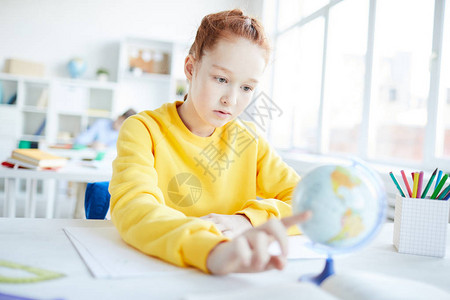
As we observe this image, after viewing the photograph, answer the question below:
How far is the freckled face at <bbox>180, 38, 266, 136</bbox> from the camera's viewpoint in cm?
101

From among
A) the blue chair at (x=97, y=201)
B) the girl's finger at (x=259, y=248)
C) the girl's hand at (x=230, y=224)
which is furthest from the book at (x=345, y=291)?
the blue chair at (x=97, y=201)

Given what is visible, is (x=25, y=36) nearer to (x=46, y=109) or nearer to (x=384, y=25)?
(x=46, y=109)

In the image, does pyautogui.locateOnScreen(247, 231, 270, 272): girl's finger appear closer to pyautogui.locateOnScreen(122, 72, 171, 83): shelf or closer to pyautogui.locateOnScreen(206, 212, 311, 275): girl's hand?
pyautogui.locateOnScreen(206, 212, 311, 275): girl's hand

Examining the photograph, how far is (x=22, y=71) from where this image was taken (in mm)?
5121

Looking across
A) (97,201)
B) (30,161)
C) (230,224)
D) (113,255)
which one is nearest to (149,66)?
(30,161)

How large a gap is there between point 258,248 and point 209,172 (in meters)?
0.62

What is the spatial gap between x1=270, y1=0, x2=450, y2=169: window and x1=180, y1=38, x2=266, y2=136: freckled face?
1.28 m

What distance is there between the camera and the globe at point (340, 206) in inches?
24.0

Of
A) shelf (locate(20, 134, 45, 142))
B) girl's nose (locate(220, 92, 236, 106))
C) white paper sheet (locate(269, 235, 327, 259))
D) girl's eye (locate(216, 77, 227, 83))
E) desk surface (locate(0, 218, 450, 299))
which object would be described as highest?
girl's eye (locate(216, 77, 227, 83))

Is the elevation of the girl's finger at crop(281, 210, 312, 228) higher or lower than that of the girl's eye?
lower

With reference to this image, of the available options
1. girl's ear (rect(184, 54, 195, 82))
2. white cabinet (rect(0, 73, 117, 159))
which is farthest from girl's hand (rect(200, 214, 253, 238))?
white cabinet (rect(0, 73, 117, 159))

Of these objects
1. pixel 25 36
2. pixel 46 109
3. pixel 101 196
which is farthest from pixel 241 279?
pixel 25 36

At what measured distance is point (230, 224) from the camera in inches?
36.2

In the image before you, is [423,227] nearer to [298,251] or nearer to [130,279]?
[298,251]
